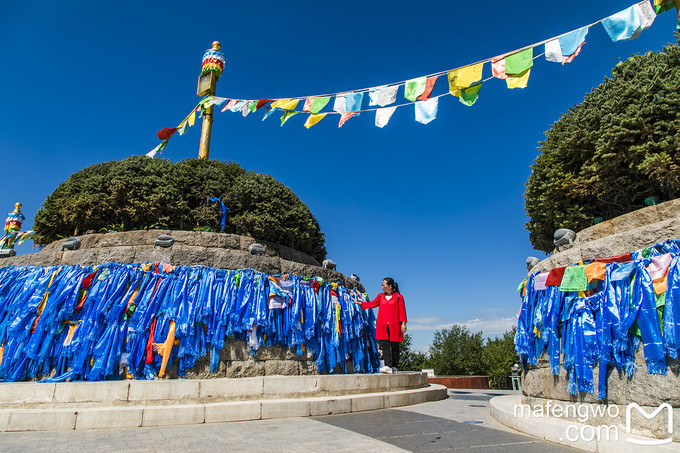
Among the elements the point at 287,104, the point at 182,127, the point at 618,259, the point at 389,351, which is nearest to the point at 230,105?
the point at 287,104

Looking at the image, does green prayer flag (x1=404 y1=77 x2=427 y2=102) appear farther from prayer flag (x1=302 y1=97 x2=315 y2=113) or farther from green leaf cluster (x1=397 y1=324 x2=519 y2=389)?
green leaf cluster (x1=397 y1=324 x2=519 y2=389)

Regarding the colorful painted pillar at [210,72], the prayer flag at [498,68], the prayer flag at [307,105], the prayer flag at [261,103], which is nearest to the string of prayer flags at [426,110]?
the prayer flag at [498,68]

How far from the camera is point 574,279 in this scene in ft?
14.0

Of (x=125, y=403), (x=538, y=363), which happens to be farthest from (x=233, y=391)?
(x=538, y=363)

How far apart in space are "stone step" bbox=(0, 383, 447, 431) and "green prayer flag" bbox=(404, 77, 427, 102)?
17.3 feet

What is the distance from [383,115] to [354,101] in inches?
30.8

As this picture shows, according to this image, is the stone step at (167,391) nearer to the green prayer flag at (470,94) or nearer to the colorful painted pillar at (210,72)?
the green prayer flag at (470,94)

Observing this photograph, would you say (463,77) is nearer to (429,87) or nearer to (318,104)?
(429,87)

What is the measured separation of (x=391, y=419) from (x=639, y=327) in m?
2.94

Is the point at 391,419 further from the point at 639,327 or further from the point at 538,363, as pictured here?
the point at 639,327

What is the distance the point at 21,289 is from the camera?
5785 mm

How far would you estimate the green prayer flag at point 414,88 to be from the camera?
7254 mm

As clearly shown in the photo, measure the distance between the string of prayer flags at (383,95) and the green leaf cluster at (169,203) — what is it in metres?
2.76

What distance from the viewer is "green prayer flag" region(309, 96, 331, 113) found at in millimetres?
8430
